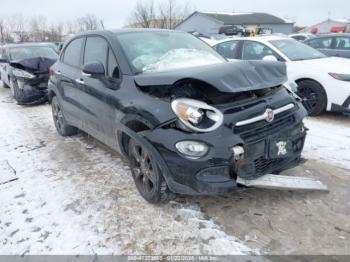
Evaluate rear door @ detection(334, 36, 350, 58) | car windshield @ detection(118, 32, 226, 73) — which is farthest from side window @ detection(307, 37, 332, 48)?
car windshield @ detection(118, 32, 226, 73)

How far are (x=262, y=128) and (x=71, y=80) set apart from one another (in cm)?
307

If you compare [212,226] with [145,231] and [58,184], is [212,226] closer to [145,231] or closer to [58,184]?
[145,231]

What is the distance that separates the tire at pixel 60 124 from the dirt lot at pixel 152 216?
1.16m

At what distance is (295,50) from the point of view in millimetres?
7035

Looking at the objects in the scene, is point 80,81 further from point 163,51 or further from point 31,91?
point 31,91

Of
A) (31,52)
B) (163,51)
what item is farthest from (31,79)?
(163,51)

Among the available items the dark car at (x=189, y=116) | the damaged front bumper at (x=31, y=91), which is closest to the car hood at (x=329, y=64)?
the dark car at (x=189, y=116)

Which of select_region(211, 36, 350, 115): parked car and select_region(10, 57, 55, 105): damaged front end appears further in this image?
select_region(10, 57, 55, 105): damaged front end

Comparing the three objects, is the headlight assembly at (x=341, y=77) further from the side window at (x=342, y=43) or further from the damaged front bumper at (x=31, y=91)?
the damaged front bumper at (x=31, y=91)

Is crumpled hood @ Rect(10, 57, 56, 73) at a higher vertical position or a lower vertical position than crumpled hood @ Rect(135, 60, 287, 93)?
lower

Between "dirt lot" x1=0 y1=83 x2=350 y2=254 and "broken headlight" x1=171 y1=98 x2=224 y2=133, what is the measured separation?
0.94m

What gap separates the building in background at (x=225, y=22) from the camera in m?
53.4

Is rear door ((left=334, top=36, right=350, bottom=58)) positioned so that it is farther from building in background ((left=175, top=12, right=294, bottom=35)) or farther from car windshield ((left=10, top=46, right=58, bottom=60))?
building in background ((left=175, top=12, right=294, bottom=35))

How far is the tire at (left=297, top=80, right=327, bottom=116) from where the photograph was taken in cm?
609
